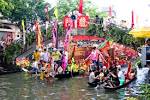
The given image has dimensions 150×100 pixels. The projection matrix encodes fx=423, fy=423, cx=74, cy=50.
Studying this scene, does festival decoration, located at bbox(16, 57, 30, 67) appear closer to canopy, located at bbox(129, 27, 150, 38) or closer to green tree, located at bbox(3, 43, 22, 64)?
green tree, located at bbox(3, 43, 22, 64)

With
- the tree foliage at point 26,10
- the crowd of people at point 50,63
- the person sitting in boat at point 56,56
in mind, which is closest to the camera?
the crowd of people at point 50,63

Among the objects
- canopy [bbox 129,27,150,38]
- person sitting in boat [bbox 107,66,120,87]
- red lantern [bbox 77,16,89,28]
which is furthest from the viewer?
red lantern [bbox 77,16,89,28]

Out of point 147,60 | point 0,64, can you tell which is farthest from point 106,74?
point 0,64

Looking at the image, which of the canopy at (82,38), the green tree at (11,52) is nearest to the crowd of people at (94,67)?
the green tree at (11,52)

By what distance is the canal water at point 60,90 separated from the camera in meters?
20.6

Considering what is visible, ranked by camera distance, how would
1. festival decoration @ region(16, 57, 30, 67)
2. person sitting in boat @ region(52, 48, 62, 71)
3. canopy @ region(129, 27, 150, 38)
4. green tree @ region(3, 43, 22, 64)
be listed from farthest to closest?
festival decoration @ region(16, 57, 30, 67), green tree @ region(3, 43, 22, 64), person sitting in boat @ region(52, 48, 62, 71), canopy @ region(129, 27, 150, 38)

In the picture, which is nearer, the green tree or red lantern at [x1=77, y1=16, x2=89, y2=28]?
the green tree

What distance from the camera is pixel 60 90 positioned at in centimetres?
2297

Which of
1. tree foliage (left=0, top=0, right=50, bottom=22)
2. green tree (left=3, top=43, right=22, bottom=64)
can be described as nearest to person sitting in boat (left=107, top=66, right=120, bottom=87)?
green tree (left=3, top=43, right=22, bottom=64)

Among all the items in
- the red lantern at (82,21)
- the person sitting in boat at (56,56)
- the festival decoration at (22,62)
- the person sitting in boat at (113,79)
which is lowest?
the person sitting in boat at (113,79)

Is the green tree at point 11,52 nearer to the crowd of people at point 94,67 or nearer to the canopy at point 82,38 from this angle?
the crowd of people at point 94,67

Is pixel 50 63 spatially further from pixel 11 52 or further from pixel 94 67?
pixel 11 52

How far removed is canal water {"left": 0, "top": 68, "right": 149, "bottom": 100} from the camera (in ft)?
67.5

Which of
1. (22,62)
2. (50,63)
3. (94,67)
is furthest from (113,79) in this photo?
(22,62)
